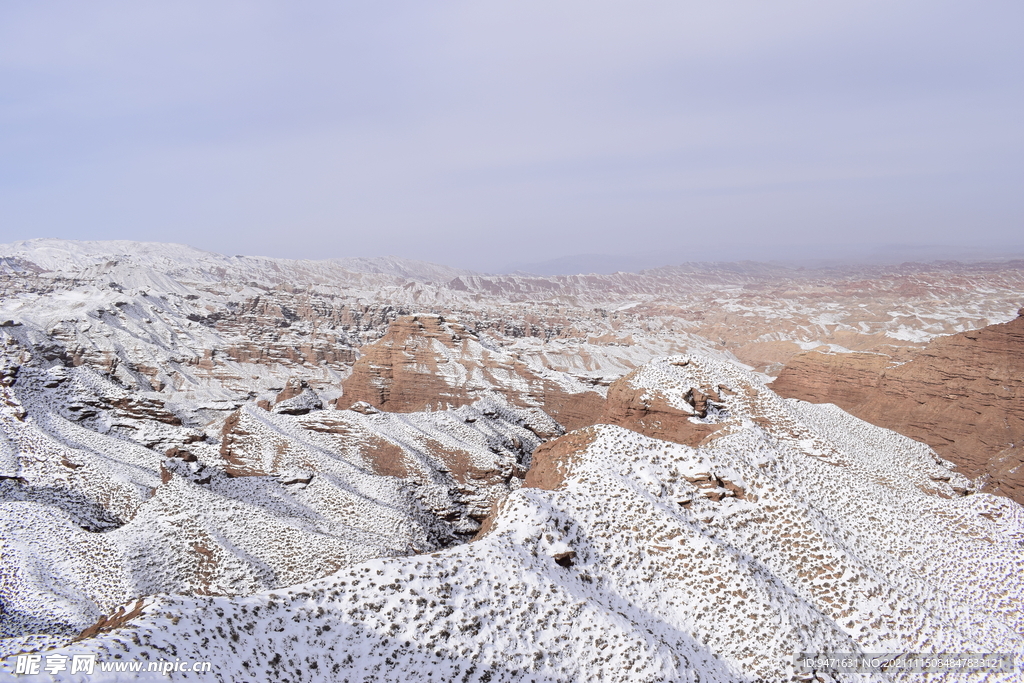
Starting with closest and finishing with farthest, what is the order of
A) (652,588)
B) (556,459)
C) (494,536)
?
(494,536) → (652,588) → (556,459)

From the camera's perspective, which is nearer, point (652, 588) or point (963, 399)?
point (652, 588)

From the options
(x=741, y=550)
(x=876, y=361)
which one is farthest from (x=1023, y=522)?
(x=876, y=361)
